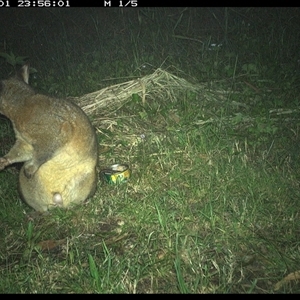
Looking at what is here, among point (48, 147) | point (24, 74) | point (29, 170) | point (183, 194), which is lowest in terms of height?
point (183, 194)

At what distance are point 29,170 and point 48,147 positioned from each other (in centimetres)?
34

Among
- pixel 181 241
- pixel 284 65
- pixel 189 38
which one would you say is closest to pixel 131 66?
pixel 189 38

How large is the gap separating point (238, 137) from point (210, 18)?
421 centimetres

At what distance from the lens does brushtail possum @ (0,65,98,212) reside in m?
3.42

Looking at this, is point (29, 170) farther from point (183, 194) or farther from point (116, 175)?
point (183, 194)

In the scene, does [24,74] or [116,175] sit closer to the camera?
[24,74]

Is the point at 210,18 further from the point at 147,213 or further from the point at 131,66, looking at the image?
the point at 147,213

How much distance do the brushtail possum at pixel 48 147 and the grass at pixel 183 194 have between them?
0.64 feet

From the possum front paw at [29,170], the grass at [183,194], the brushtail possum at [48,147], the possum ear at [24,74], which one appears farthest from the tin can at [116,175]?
the possum ear at [24,74]

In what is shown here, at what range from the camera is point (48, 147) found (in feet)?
11.1

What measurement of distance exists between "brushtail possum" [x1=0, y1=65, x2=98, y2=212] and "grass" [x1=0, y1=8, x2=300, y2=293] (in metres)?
0.19

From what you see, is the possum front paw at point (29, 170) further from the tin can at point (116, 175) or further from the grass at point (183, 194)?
the tin can at point (116, 175)

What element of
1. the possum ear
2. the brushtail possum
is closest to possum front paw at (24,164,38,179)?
the brushtail possum

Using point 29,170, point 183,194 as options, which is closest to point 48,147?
point 29,170
